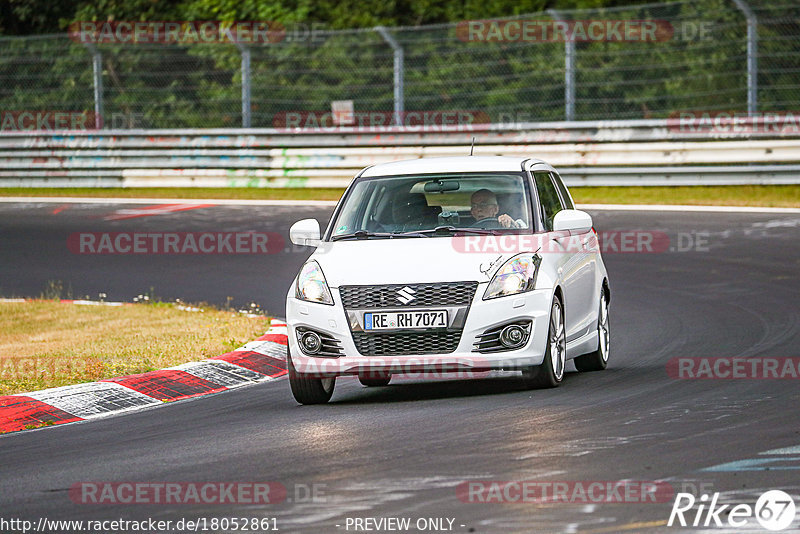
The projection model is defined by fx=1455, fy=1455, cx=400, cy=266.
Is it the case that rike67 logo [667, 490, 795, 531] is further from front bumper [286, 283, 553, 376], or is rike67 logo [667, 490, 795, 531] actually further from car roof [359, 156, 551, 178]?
car roof [359, 156, 551, 178]

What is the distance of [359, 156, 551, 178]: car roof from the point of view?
33.9ft

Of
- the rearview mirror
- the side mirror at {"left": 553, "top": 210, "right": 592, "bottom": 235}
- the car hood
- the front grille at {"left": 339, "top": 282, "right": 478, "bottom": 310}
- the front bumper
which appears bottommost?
the front bumper

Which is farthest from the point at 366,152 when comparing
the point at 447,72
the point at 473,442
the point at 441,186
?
the point at 473,442

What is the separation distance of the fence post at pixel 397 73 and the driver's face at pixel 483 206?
48.9 feet

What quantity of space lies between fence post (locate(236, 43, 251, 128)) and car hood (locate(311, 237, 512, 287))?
662 inches

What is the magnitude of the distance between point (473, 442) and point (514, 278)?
188 cm

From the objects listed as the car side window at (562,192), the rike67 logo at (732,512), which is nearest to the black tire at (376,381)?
the car side window at (562,192)

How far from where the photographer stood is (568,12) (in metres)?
23.5

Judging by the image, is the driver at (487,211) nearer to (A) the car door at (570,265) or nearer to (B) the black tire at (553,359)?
(A) the car door at (570,265)

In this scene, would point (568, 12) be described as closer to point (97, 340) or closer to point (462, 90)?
point (462, 90)

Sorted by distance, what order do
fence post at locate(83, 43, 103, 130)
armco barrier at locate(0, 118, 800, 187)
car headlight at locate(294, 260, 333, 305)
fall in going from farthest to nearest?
fence post at locate(83, 43, 103, 130) < armco barrier at locate(0, 118, 800, 187) < car headlight at locate(294, 260, 333, 305)

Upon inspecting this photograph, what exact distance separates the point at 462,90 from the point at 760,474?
1943cm

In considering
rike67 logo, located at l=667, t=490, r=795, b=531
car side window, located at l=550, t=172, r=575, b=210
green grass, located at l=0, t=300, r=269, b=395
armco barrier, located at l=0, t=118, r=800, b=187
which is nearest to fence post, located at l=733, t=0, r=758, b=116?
armco barrier, located at l=0, t=118, r=800, b=187

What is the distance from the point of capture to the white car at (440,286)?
29.6 ft
